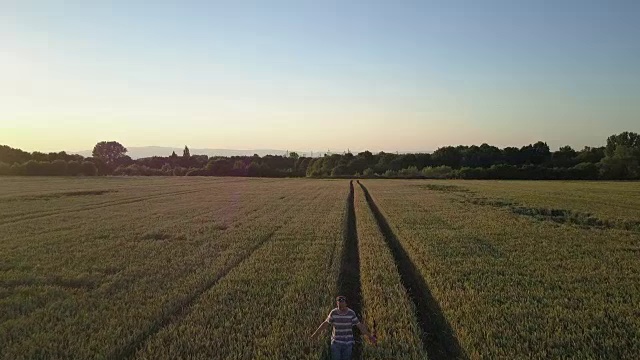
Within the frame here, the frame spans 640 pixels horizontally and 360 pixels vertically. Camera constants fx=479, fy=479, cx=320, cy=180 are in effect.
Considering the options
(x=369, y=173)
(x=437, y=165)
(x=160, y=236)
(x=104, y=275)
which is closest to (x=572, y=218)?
(x=160, y=236)

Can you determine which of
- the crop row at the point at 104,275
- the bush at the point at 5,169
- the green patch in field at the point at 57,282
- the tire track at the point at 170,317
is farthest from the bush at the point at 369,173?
the green patch in field at the point at 57,282

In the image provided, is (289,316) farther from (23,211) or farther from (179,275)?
(23,211)

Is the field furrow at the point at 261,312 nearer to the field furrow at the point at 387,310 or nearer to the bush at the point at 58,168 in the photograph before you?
the field furrow at the point at 387,310

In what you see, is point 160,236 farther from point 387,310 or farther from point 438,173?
point 438,173

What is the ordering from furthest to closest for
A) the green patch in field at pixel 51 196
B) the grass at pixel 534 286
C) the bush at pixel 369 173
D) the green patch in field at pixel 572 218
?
the bush at pixel 369 173 < the green patch in field at pixel 51 196 < the green patch in field at pixel 572 218 < the grass at pixel 534 286

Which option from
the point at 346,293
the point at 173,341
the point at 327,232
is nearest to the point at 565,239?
the point at 327,232

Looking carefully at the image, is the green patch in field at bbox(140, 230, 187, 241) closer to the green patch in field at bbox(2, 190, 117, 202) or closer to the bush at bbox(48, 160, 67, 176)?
the green patch in field at bbox(2, 190, 117, 202)

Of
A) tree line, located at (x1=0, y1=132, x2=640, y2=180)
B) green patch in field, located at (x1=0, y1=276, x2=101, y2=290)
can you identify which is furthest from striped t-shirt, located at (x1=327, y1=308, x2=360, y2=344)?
tree line, located at (x1=0, y1=132, x2=640, y2=180)

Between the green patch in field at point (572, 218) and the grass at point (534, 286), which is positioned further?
the green patch in field at point (572, 218)
